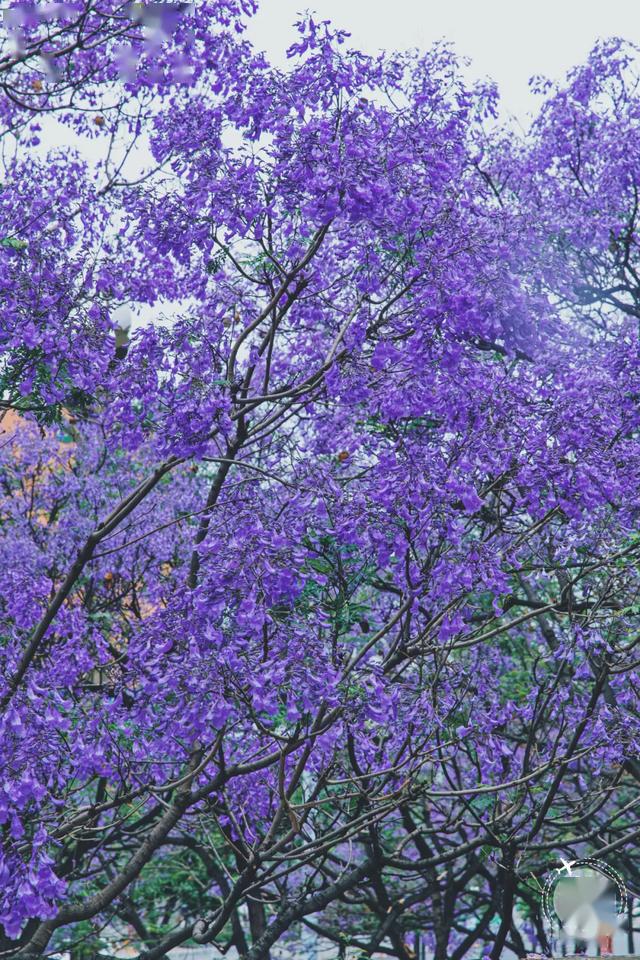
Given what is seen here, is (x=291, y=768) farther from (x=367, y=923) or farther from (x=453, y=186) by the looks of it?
(x=367, y=923)

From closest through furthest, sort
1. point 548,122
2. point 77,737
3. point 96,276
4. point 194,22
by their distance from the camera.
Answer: point 77,737 < point 96,276 < point 194,22 < point 548,122

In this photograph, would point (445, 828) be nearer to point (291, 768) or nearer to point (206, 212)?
point (291, 768)

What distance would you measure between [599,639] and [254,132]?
3.71 metres

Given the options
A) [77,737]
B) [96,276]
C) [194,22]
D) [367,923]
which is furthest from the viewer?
[367,923]

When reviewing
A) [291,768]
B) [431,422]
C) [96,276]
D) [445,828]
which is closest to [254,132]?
[96,276]

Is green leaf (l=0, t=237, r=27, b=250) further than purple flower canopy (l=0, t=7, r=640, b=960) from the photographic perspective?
Yes

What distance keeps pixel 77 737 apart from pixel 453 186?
171 inches

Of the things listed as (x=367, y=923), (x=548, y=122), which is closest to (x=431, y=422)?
(x=548, y=122)

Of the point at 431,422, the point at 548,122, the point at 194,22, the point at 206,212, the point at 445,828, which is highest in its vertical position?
the point at 548,122

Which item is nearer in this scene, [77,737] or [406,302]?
[77,737]

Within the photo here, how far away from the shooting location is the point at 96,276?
6.83 meters

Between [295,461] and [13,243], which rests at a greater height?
[13,243]

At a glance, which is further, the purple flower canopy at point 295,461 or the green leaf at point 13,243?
the green leaf at point 13,243

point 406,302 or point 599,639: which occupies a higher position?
point 406,302
